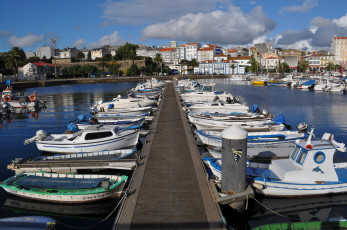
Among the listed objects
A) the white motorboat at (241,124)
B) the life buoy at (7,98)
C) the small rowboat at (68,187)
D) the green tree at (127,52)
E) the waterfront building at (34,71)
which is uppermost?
the green tree at (127,52)

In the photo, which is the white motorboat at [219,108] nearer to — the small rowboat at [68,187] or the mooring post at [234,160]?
the small rowboat at [68,187]

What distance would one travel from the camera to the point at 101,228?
39.3ft

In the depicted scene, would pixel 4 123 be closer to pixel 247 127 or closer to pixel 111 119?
pixel 111 119

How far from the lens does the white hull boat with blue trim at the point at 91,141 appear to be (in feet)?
61.2

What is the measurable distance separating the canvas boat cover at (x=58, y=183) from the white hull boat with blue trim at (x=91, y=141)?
4.48 m

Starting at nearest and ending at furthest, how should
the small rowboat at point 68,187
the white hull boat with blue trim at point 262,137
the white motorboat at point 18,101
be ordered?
the small rowboat at point 68,187 < the white hull boat with blue trim at point 262,137 < the white motorboat at point 18,101

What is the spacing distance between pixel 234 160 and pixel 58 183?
820 cm

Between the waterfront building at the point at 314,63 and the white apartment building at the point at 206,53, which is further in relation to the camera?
the white apartment building at the point at 206,53

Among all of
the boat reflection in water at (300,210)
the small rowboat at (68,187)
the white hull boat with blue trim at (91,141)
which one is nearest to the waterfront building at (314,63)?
the white hull boat with blue trim at (91,141)

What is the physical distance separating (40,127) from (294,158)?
27441 mm

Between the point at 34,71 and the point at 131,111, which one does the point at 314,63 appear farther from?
the point at 131,111

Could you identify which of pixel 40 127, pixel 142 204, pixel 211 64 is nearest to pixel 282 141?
pixel 142 204

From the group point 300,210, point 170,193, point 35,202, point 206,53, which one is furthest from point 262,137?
point 206,53

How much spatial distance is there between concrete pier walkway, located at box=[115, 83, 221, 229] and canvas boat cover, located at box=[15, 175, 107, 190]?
2110 mm
